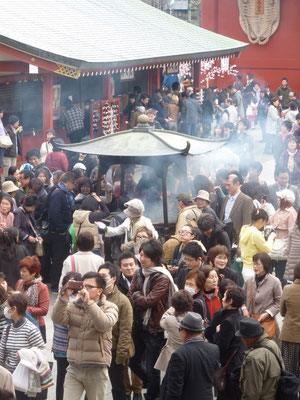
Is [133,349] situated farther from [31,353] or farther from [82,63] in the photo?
[82,63]

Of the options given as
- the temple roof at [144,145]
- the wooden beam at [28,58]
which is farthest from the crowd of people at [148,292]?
the wooden beam at [28,58]

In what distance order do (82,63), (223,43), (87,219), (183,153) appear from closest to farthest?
(87,219), (183,153), (82,63), (223,43)

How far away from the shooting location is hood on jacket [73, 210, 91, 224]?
11.0 meters

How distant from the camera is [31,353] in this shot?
7266mm

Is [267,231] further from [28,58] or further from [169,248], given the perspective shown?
[28,58]

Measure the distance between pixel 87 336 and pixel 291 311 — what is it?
2.05 m

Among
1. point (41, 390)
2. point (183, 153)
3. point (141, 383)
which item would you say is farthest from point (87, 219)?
point (41, 390)

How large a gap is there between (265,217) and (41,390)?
379cm

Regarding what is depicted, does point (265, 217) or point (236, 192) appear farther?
point (236, 192)

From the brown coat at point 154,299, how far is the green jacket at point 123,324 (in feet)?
0.83

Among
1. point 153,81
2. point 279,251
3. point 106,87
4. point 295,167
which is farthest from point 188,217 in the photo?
point 153,81

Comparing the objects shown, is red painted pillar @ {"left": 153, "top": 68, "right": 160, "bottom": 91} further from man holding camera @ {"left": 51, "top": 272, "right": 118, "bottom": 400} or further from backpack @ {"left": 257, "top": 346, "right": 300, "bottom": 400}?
Result: backpack @ {"left": 257, "top": 346, "right": 300, "bottom": 400}

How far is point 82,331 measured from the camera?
7.35 m

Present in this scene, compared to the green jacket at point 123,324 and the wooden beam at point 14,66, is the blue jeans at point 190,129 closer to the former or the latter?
the wooden beam at point 14,66
